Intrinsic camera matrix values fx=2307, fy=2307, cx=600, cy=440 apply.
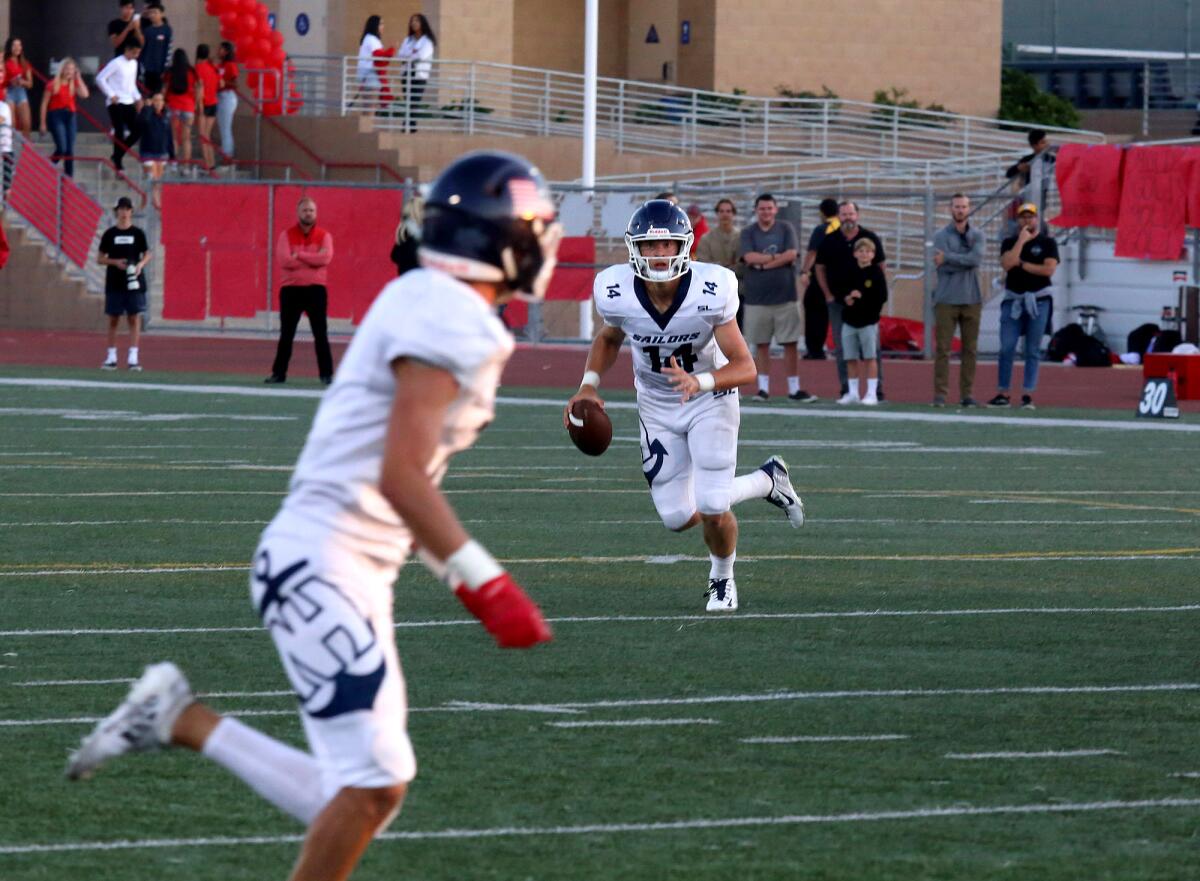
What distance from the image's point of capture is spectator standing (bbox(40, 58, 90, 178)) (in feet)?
103

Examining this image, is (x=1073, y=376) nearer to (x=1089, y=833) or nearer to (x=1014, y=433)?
(x=1014, y=433)

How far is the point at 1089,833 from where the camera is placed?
5.88 meters

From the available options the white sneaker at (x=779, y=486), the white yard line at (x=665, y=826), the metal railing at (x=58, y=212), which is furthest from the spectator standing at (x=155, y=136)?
the white yard line at (x=665, y=826)

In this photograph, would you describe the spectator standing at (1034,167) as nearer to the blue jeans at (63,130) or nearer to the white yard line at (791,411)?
the white yard line at (791,411)

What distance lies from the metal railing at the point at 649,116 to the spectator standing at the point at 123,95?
463cm

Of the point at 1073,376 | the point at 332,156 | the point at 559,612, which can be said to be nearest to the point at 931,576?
the point at 559,612

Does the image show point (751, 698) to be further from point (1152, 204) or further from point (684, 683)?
point (1152, 204)

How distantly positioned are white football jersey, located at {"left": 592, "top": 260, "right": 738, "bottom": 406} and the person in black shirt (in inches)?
579

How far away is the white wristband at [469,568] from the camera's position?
426 cm

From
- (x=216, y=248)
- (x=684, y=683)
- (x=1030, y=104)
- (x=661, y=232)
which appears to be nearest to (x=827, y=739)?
(x=684, y=683)

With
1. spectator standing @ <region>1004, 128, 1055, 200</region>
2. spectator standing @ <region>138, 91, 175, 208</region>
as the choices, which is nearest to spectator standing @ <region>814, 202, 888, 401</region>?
spectator standing @ <region>1004, 128, 1055, 200</region>

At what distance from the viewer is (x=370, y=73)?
36781 millimetres

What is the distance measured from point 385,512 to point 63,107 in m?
28.4

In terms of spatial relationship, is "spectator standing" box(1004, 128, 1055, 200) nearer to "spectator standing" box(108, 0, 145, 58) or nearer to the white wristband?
"spectator standing" box(108, 0, 145, 58)
